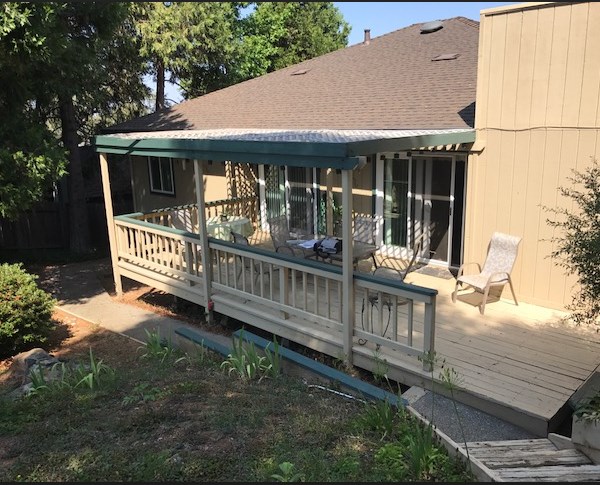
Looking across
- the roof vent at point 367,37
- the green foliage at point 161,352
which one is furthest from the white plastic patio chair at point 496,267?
the roof vent at point 367,37

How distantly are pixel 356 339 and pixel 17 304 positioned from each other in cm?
465

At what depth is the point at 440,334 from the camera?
5.93 meters

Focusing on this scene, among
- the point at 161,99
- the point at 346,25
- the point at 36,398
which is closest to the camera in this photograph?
the point at 36,398

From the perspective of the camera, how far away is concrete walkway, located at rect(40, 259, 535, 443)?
14.2 feet

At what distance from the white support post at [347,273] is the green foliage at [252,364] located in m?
0.81

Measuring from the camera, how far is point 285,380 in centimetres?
503

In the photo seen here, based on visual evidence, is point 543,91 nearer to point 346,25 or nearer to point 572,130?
point 572,130

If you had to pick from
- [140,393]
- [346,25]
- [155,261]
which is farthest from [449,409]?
[346,25]

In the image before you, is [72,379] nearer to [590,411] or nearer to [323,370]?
[323,370]

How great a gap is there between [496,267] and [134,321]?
563 cm

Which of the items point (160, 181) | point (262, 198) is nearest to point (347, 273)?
point (262, 198)

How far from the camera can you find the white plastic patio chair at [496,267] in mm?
6547

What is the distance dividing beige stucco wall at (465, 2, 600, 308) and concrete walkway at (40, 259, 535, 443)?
93.3 inches

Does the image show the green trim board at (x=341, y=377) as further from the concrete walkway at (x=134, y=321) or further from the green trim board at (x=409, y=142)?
the green trim board at (x=409, y=142)
